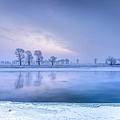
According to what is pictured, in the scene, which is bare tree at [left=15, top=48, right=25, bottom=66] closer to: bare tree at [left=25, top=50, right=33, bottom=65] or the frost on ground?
bare tree at [left=25, top=50, right=33, bottom=65]

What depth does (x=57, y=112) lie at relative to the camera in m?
4.75

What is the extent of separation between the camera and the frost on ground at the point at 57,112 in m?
4.33

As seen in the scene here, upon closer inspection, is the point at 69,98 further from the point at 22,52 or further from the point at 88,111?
the point at 22,52

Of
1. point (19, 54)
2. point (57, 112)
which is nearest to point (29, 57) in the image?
point (19, 54)

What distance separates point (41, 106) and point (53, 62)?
79.9ft

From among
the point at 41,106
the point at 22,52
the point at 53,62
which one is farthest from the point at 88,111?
the point at 53,62

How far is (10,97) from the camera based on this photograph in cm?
709

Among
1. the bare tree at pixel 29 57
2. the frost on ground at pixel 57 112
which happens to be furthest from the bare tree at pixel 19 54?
the frost on ground at pixel 57 112

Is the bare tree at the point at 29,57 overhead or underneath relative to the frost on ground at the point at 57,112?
overhead

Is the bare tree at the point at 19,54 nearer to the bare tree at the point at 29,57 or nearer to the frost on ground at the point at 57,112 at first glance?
the bare tree at the point at 29,57

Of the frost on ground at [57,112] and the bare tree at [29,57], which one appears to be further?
the bare tree at [29,57]

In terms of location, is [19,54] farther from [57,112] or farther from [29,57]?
[57,112]

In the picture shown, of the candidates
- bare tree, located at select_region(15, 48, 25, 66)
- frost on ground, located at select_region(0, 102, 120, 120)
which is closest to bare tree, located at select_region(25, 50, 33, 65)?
bare tree, located at select_region(15, 48, 25, 66)

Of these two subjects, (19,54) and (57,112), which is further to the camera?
(19,54)
